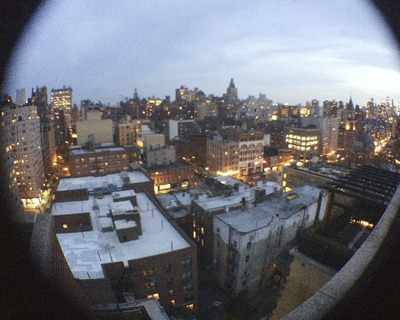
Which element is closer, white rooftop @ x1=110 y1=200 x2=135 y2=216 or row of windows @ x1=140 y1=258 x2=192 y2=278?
row of windows @ x1=140 y1=258 x2=192 y2=278

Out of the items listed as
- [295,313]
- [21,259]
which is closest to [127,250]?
[21,259]

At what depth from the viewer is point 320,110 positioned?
254 feet

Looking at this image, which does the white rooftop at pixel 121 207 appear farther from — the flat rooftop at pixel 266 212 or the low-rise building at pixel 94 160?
the low-rise building at pixel 94 160

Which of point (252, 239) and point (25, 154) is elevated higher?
point (25, 154)

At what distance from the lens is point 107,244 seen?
35.8 ft

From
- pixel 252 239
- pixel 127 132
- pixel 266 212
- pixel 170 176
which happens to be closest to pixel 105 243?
pixel 252 239

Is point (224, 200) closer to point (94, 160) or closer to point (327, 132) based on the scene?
point (94, 160)

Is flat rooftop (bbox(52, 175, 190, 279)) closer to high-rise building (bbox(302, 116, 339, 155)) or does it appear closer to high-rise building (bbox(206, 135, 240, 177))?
high-rise building (bbox(206, 135, 240, 177))

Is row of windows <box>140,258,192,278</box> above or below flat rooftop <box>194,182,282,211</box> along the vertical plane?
below

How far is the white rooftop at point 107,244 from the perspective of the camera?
9.86 meters

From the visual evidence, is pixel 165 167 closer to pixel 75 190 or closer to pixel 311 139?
pixel 75 190

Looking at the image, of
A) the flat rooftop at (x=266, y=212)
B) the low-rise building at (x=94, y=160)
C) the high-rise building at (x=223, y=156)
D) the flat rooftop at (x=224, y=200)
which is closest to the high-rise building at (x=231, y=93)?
the high-rise building at (x=223, y=156)

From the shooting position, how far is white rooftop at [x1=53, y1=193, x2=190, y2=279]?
388 inches

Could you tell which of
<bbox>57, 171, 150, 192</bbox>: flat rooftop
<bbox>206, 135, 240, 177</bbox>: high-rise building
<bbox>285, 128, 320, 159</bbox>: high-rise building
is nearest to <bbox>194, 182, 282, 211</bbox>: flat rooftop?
<bbox>57, 171, 150, 192</bbox>: flat rooftop
